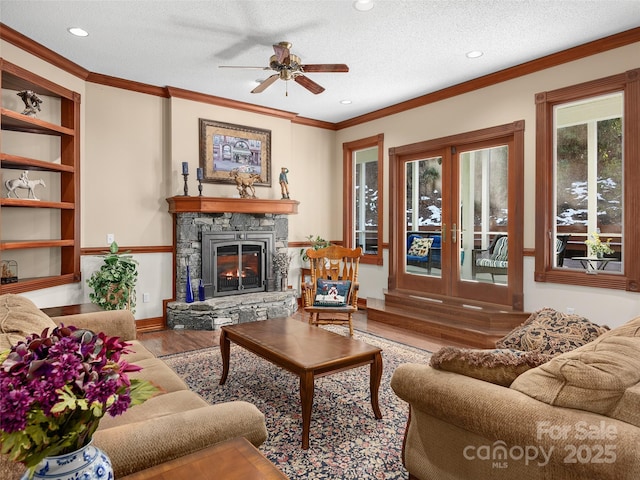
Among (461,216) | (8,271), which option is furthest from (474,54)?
(8,271)

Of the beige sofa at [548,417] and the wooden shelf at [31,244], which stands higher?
the wooden shelf at [31,244]

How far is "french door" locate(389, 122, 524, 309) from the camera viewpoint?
175 inches

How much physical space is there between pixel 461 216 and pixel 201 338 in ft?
11.2

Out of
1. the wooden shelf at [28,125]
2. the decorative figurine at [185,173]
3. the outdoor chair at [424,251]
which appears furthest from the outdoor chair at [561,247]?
the wooden shelf at [28,125]

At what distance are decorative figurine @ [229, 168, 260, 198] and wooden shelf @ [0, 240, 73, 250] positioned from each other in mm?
2023

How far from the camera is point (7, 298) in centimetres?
216

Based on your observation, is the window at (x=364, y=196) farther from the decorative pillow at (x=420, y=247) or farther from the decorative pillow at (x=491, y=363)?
the decorative pillow at (x=491, y=363)

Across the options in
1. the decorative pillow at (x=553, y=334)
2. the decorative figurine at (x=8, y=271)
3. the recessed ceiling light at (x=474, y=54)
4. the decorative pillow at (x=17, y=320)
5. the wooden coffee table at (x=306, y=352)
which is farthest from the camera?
the recessed ceiling light at (x=474, y=54)

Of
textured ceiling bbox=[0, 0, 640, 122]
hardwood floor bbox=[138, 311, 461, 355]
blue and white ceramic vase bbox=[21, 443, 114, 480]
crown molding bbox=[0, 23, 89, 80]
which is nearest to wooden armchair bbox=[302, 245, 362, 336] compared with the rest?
hardwood floor bbox=[138, 311, 461, 355]

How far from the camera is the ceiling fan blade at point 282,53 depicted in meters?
3.42

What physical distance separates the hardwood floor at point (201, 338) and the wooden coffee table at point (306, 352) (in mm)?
1205

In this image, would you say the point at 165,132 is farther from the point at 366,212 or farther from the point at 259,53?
the point at 366,212

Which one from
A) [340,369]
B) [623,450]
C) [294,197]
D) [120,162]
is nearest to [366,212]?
[294,197]

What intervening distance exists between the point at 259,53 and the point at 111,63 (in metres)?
1.55
